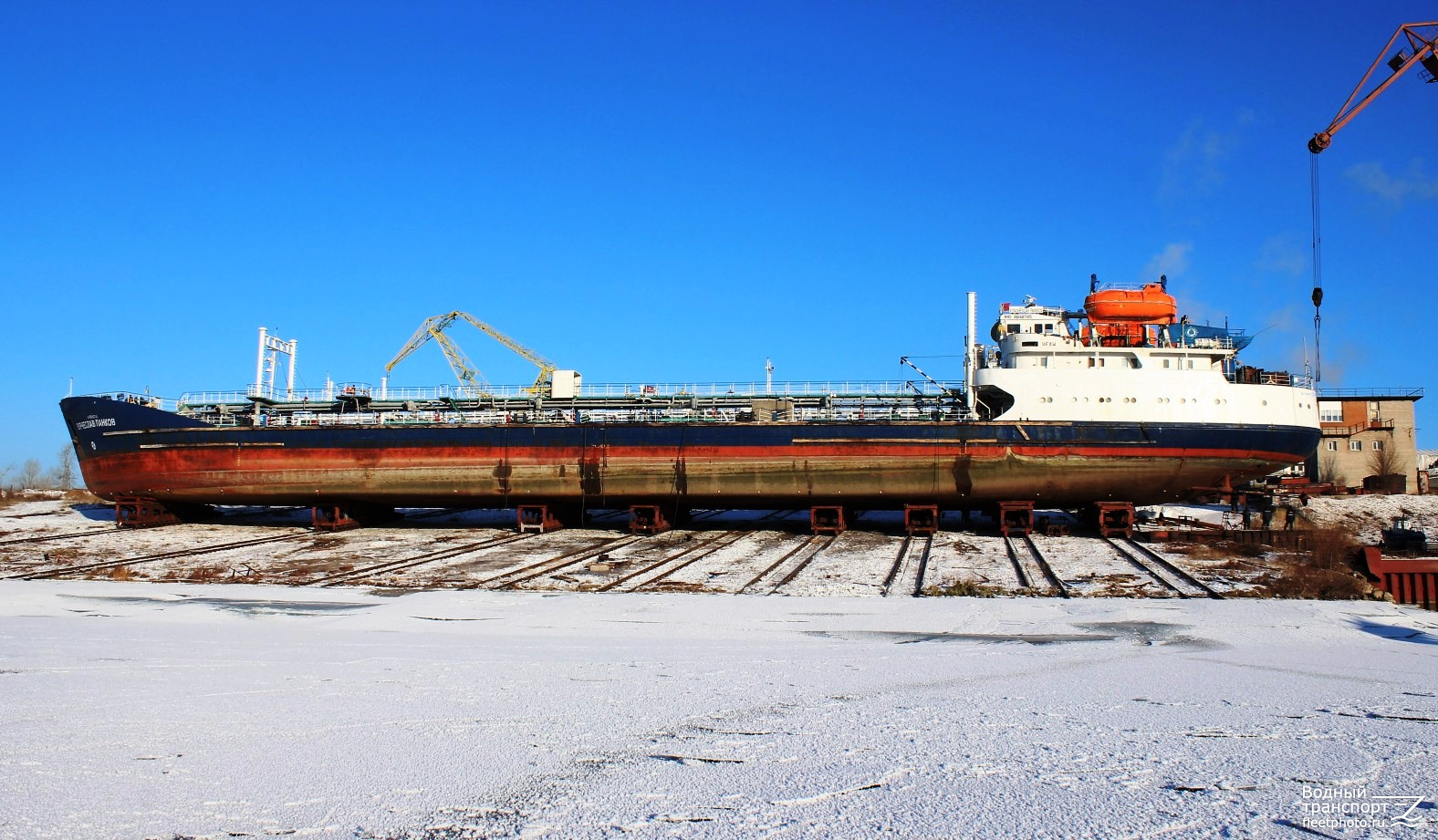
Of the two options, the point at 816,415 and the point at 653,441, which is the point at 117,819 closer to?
the point at 653,441

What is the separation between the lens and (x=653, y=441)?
2814 centimetres

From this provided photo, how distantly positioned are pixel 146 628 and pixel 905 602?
35.2 feet

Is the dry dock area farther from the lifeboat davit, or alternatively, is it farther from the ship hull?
the lifeboat davit

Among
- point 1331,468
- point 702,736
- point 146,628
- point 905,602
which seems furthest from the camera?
point 1331,468

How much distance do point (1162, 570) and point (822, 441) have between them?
36.8 feet

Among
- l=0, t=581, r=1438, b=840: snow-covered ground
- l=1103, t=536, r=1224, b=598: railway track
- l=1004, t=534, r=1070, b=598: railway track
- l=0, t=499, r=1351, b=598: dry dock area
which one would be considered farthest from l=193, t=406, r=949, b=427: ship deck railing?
l=0, t=581, r=1438, b=840: snow-covered ground

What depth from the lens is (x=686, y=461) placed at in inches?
1100

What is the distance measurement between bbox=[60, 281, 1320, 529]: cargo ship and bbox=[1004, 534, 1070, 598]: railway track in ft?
11.3

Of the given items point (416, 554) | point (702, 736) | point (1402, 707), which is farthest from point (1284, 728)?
point (416, 554)

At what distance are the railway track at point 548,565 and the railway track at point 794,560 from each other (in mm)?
4744

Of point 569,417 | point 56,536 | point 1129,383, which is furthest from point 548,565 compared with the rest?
point 1129,383

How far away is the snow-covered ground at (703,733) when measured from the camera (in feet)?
13.0

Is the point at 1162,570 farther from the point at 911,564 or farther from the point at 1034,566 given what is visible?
the point at 911,564

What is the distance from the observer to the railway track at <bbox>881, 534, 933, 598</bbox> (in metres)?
16.7
